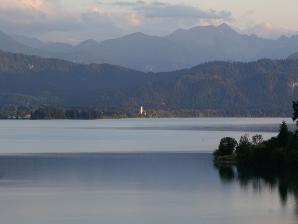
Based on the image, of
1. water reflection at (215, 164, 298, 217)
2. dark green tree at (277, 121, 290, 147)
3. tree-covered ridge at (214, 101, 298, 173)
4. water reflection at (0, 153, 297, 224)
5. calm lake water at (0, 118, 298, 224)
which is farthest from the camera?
dark green tree at (277, 121, 290, 147)

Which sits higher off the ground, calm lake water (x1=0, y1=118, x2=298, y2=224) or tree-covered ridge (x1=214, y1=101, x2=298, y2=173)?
tree-covered ridge (x1=214, y1=101, x2=298, y2=173)

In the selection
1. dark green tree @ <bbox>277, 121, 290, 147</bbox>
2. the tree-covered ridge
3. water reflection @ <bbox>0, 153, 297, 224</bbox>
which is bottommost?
water reflection @ <bbox>0, 153, 297, 224</bbox>

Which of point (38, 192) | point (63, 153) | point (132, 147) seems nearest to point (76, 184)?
point (38, 192)

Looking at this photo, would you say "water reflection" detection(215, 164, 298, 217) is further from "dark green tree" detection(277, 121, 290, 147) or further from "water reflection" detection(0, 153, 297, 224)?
"dark green tree" detection(277, 121, 290, 147)

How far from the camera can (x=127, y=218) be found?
4309cm

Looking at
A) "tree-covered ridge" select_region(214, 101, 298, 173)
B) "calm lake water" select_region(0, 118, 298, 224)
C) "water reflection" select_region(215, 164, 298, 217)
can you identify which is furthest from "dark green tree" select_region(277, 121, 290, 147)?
"calm lake water" select_region(0, 118, 298, 224)

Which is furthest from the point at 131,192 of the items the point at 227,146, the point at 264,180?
the point at 227,146

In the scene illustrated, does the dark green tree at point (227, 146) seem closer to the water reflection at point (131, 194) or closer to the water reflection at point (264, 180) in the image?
the water reflection at point (131, 194)

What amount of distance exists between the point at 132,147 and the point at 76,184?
45376 mm

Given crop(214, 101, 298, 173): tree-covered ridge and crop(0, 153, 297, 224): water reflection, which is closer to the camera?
crop(0, 153, 297, 224): water reflection

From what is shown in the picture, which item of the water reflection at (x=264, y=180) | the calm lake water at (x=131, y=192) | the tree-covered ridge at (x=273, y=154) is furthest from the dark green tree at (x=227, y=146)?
the water reflection at (x=264, y=180)

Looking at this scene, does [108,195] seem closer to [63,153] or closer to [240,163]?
[240,163]

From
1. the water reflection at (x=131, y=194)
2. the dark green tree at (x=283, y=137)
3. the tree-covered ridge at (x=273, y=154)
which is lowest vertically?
the water reflection at (x=131, y=194)

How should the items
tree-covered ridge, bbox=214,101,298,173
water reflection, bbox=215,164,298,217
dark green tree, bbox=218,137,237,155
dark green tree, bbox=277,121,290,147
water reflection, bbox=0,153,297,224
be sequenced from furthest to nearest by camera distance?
dark green tree, bbox=218,137,237,155 < dark green tree, bbox=277,121,290,147 < tree-covered ridge, bbox=214,101,298,173 < water reflection, bbox=215,164,298,217 < water reflection, bbox=0,153,297,224
